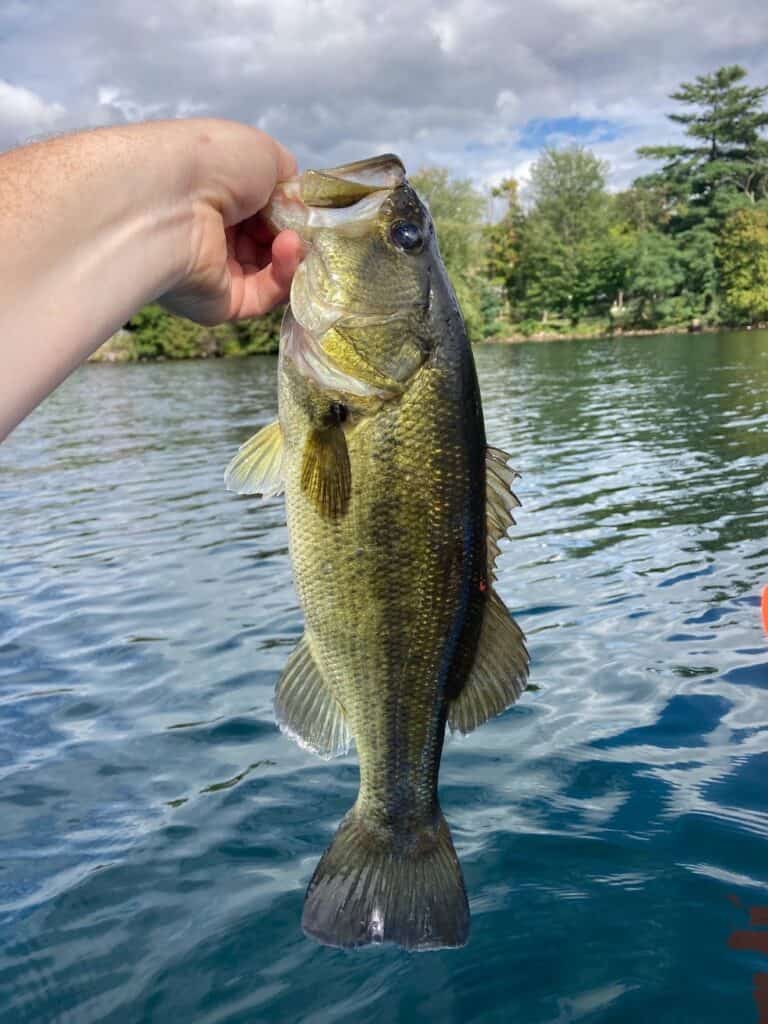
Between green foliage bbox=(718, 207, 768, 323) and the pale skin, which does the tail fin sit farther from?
green foliage bbox=(718, 207, 768, 323)

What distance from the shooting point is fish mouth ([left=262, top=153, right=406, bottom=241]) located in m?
2.90

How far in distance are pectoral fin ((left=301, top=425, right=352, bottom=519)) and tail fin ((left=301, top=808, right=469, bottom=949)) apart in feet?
3.50

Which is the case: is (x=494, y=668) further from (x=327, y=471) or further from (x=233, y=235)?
(x=233, y=235)

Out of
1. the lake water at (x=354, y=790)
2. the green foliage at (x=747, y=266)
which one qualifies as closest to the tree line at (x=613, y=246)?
the green foliage at (x=747, y=266)

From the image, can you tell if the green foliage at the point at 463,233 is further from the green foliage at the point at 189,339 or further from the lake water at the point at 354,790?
the lake water at the point at 354,790

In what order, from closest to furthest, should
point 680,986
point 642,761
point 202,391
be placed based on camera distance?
point 680,986 < point 642,761 < point 202,391

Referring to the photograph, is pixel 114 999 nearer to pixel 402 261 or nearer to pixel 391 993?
pixel 391 993

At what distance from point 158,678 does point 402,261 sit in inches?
216

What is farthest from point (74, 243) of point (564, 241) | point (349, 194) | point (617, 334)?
point (564, 241)

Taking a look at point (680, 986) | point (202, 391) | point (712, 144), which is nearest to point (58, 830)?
point (680, 986)

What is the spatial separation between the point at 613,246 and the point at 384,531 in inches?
3403

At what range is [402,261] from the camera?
9.50 feet

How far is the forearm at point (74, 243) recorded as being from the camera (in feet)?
7.84

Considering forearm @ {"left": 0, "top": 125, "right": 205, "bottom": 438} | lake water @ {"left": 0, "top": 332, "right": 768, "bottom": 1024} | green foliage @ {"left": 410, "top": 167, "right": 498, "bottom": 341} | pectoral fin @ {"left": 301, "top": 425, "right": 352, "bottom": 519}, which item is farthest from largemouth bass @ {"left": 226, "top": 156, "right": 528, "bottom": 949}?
green foliage @ {"left": 410, "top": 167, "right": 498, "bottom": 341}
